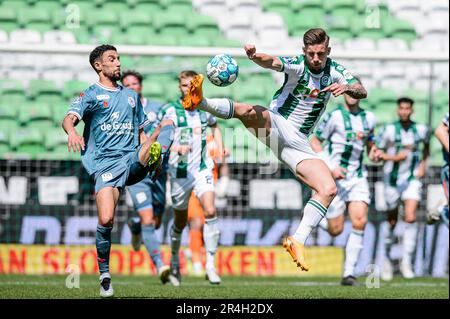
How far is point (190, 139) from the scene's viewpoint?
11211 millimetres

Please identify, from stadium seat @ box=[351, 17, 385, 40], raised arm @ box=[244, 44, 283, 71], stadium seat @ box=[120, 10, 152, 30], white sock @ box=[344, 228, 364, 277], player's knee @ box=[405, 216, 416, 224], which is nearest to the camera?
raised arm @ box=[244, 44, 283, 71]

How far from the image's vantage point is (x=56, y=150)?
14172 mm

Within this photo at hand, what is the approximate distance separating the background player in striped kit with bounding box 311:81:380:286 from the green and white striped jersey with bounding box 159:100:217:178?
1442 millimetres

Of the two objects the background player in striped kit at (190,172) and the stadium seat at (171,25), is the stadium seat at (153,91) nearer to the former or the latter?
the stadium seat at (171,25)

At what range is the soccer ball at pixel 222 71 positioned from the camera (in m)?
8.41

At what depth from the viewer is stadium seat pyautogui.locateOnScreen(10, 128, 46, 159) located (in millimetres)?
14188

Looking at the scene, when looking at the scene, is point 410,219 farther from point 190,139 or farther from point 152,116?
point 152,116

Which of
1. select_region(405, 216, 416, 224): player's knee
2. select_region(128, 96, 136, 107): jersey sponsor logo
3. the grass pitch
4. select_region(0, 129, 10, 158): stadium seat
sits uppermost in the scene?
select_region(128, 96, 136, 107): jersey sponsor logo

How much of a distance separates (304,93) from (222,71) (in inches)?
32.0

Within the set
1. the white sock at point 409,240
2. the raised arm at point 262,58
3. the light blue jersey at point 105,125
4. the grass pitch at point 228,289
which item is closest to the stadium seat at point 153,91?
the grass pitch at point 228,289

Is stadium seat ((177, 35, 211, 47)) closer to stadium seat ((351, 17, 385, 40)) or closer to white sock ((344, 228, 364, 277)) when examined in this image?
stadium seat ((351, 17, 385, 40))

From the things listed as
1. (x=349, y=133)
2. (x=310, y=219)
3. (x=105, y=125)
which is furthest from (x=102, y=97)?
(x=349, y=133)

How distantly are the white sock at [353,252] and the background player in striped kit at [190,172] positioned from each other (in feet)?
5.24

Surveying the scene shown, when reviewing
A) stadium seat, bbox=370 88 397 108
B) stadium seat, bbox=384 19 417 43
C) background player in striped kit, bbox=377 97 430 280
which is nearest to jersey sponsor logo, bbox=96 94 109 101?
background player in striped kit, bbox=377 97 430 280
